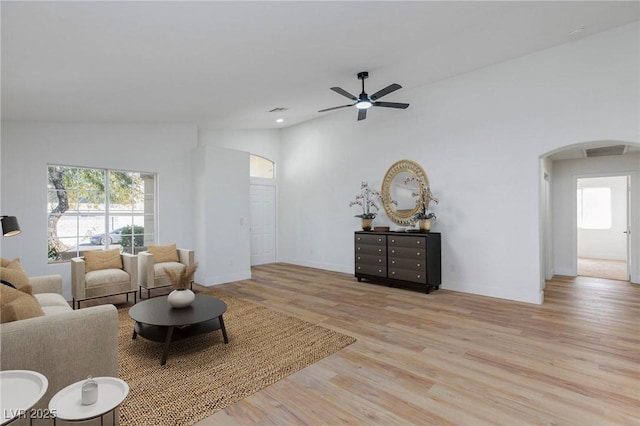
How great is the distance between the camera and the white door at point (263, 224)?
26.8 feet

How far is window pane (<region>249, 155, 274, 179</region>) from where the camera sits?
27.0 ft

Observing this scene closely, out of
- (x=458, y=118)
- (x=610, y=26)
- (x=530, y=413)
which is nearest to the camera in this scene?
(x=530, y=413)

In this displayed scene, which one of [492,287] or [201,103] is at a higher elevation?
[201,103]

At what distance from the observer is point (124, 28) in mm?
2670

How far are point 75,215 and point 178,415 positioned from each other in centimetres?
462

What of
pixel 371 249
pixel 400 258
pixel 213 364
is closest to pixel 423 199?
pixel 400 258

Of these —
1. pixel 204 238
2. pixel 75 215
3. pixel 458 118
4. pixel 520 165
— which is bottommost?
pixel 204 238

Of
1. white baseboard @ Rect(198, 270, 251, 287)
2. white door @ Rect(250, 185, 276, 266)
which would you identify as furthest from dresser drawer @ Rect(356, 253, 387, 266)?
white door @ Rect(250, 185, 276, 266)

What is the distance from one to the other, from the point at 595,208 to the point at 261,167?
32.0 feet

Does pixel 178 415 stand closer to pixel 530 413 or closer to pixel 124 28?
pixel 530 413

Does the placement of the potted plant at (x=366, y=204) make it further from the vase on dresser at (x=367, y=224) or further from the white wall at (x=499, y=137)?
the white wall at (x=499, y=137)

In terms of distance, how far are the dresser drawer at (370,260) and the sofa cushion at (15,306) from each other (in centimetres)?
472

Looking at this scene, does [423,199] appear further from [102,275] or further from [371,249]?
[102,275]

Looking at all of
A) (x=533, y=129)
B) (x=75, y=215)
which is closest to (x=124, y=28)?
(x=75, y=215)
